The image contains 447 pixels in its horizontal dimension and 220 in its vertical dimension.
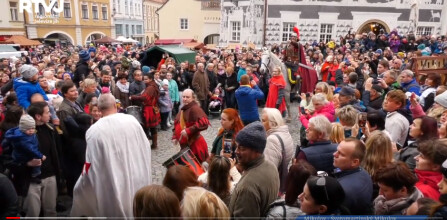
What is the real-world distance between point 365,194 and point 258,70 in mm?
9384

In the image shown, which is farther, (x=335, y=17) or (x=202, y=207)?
(x=335, y=17)

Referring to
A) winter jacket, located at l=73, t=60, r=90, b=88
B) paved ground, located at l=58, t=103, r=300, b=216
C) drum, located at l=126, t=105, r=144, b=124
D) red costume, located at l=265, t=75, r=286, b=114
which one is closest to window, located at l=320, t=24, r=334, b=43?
paved ground, located at l=58, t=103, r=300, b=216

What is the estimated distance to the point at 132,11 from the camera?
52250mm

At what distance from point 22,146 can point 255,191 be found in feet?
9.71

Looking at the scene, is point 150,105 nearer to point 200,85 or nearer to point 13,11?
point 200,85

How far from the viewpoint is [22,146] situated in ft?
12.6

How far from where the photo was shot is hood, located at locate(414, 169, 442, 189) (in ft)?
9.55

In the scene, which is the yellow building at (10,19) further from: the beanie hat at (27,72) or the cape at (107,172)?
the cape at (107,172)

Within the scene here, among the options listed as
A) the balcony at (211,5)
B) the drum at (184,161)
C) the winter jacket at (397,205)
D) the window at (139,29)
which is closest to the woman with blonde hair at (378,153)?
the winter jacket at (397,205)

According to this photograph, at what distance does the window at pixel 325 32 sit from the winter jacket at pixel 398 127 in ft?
75.1

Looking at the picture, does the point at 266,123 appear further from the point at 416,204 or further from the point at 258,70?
the point at 258,70

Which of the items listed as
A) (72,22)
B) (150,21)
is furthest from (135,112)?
(150,21)

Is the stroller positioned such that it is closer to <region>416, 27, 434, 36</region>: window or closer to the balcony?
<region>416, 27, 434, 36</region>: window

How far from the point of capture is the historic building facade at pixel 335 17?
82.5 ft
